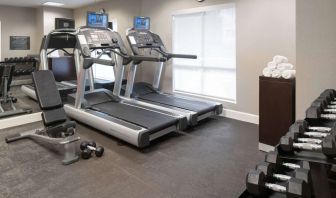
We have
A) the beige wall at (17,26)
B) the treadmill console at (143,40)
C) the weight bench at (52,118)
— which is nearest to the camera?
the weight bench at (52,118)

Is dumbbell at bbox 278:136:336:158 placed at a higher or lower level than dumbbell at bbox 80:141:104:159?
higher

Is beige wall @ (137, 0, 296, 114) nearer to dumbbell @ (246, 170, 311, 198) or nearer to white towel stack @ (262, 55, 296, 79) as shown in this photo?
white towel stack @ (262, 55, 296, 79)

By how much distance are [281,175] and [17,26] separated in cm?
795

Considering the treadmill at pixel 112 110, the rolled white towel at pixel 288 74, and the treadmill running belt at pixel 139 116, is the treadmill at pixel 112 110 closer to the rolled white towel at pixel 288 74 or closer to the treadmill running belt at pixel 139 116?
the treadmill running belt at pixel 139 116

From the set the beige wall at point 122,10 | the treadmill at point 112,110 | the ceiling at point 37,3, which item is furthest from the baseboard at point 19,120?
the ceiling at point 37,3

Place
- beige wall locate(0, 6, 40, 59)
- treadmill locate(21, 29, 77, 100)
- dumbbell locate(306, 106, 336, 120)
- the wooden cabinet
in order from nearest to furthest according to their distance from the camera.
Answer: dumbbell locate(306, 106, 336, 120) → the wooden cabinet → treadmill locate(21, 29, 77, 100) → beige wall locate(0, 6, 40, 59)

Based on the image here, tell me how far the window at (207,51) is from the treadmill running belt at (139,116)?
1.67 metres

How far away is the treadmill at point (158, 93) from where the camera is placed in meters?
4.45

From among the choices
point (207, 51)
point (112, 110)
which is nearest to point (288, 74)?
point (207, 51)

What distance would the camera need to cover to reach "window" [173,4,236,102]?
16.1 ft

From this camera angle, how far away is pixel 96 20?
4734mm

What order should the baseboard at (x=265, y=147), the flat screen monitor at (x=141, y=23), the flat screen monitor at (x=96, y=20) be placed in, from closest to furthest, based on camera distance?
1. the baseboard at (x=265, y=147)
2. the flat screen monitor at (x=96, y=20)
3. the flat screen monitor at (x=141, y=23)

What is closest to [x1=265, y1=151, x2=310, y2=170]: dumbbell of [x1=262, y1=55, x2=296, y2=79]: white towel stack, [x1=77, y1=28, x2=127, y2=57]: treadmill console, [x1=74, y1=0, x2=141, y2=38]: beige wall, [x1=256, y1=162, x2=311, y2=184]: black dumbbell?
[x1=256, y1=162, x2=311, y2=184]: black dumbbell

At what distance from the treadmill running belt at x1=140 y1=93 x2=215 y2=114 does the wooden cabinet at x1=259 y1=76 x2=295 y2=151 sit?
1287mm
